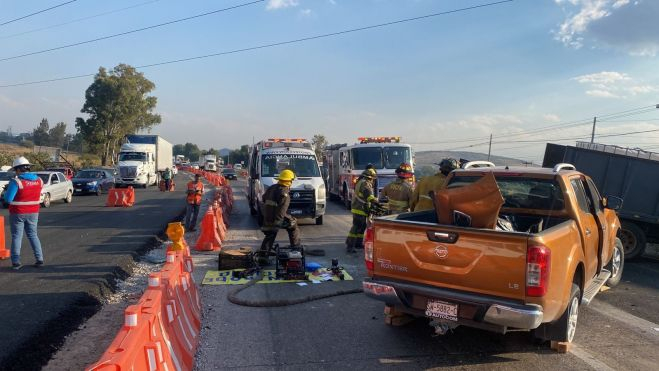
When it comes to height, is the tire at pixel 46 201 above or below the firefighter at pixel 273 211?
below

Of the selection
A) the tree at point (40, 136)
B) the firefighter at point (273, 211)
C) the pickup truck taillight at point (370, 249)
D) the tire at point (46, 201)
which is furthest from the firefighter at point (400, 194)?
the tree at point (40, 136)

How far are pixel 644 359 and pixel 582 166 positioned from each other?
7393 mm

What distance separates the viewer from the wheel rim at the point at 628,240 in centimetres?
988

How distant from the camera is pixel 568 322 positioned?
4.69 metres

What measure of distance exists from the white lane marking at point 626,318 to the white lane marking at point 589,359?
1167 millimetres

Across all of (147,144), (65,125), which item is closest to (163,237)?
(147,144)

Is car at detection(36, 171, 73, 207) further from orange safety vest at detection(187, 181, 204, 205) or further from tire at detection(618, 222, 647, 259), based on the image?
tire at detection(618, 222, 647, 259)

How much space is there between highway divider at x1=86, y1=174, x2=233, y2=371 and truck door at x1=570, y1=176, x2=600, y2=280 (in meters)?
4.21

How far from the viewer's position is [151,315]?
3.40m

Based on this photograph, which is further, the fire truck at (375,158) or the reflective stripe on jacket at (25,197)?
the fire truck at (375,158)

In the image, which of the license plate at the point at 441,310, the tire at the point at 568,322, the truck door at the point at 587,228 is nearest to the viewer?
the license plate at the point at 441,310

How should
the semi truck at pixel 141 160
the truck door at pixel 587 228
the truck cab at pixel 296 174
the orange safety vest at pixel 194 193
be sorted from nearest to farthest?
the truck door at pixel 587 228 < the orange safety vest at pixel 194 193 < the truck cab at pixel 296 174 < the semi truck at pixel 141 160

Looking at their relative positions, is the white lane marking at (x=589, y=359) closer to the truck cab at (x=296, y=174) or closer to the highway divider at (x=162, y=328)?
the highway divider at (x=162, y=328)

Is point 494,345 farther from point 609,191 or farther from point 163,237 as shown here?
point 163,237
